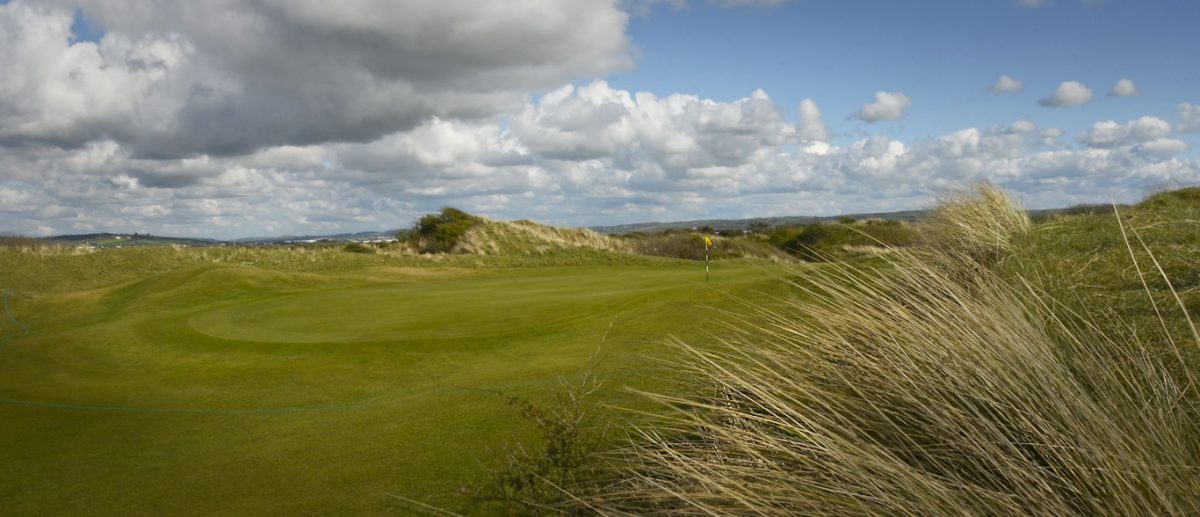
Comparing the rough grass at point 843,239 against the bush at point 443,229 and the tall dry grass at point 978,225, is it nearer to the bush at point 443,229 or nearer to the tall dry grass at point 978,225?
the tall dry grass at point 978,225

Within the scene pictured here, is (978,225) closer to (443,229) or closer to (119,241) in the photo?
(443,229)

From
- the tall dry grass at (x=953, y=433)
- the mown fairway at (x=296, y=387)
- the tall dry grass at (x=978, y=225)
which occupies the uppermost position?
the tall dry grass at (x=978, y=225)

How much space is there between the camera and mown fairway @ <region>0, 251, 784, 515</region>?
219 inches

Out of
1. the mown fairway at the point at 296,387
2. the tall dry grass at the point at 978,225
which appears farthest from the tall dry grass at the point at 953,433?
the tall dry grass at the point at 978,225

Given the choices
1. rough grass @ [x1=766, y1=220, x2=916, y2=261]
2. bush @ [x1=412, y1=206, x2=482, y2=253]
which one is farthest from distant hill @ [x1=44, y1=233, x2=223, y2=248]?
rough grass @ [x1=766, y1=220, x2=916, y2=261]

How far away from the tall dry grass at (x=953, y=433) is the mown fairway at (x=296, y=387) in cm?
195

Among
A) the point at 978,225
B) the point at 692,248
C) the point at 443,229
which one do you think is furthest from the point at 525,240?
the point at 978,225

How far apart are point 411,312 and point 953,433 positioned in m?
13.0

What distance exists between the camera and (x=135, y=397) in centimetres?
886

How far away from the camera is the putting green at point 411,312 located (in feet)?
40.7

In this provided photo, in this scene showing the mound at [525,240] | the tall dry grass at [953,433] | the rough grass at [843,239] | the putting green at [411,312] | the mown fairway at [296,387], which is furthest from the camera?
the mound at [525,240]

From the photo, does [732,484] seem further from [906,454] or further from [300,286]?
[300,286]

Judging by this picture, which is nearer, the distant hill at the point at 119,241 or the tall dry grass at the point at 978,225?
the tall dry grass at the point at 978,225

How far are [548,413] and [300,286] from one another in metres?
17.8
